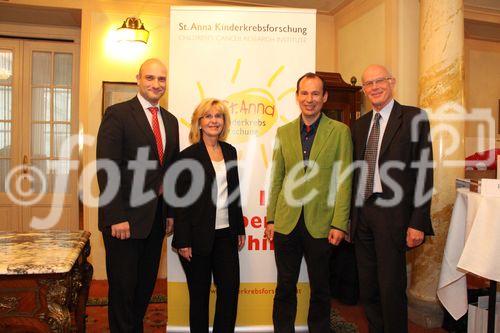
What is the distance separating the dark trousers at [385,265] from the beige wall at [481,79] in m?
3.94

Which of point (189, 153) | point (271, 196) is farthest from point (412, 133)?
point (189, 153)

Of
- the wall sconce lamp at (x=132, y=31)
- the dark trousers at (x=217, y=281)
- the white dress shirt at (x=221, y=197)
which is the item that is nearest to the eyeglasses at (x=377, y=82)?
the white dress shirt at (x=221, y=197)

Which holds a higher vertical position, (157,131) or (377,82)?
(377,82)

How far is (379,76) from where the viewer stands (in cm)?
216

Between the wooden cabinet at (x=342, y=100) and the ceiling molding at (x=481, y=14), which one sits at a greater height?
the ceiling molding at (x=481, y=14)

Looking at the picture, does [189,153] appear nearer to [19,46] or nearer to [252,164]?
[252,164]

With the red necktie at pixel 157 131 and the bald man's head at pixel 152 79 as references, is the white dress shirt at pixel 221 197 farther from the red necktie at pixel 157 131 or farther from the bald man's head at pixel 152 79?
the bald man's head at pixel 152 79

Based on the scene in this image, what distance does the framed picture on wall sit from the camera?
4105 mm

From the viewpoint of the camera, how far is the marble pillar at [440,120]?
3.05m

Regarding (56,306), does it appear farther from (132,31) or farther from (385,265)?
(132,31)

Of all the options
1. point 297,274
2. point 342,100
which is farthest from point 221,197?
point 342,100

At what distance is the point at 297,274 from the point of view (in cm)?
227

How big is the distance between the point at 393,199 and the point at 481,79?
4.34 metres

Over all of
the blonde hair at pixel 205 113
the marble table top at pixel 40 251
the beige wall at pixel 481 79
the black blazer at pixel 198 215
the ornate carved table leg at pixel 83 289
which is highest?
the beige wall at pixel 481 79
